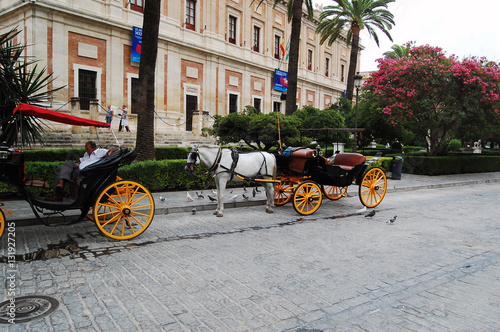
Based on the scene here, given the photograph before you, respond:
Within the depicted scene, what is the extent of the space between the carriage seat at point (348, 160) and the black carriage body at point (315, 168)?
11.7 inches

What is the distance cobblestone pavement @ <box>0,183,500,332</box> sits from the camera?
3279 mm

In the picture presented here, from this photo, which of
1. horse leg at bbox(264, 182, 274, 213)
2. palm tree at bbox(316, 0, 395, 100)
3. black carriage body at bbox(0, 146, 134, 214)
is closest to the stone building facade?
palm tree at bbox(316, 0, 395, 100)

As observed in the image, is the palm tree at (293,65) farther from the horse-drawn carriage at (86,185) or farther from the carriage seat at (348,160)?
the horse-drawn carriage at (86,185)

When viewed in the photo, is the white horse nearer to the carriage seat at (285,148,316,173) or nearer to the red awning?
the carriage seat at (285,148,316,173)

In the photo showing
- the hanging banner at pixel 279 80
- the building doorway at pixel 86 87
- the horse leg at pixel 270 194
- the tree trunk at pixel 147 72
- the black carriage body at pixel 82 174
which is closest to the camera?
the black carriage body at pixel 82 174

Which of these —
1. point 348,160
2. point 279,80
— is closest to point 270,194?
point 348,160

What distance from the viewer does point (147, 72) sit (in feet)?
36.3

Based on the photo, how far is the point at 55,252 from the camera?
16.5 feet

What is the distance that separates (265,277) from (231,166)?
12.7 ft

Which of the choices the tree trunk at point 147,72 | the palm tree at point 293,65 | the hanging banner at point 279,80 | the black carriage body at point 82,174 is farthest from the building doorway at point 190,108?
the black carriage body at point 82,174

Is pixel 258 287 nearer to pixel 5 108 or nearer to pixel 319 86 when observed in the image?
pixel 5 108

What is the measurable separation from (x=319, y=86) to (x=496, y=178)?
90.4ft

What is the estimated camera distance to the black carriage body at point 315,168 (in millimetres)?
8531

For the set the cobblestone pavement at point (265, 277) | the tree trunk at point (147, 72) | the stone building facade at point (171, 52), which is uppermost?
the stone building facade at point (171, 52)
